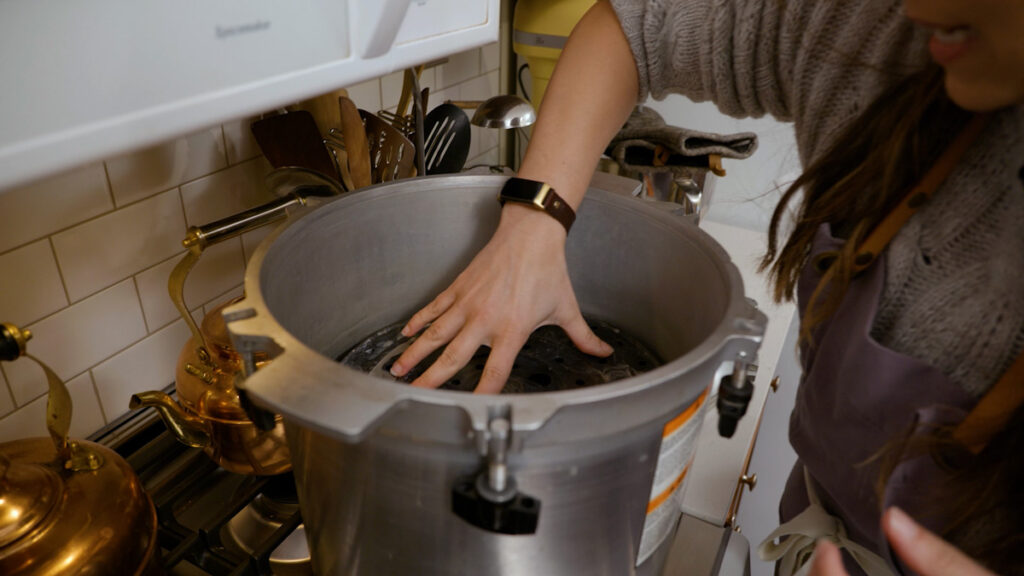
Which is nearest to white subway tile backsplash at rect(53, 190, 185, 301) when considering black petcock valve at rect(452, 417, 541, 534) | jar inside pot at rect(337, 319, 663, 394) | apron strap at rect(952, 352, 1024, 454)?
jar inside pot at rect(337, 319, 663, 394)

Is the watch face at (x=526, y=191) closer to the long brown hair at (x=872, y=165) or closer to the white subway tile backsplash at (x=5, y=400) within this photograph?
the long brown hair at (x=872, y=165)

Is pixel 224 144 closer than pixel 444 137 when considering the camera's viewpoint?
Yes

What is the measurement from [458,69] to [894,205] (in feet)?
2.37

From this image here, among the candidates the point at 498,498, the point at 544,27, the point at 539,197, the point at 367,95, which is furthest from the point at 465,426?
the point at 544,27

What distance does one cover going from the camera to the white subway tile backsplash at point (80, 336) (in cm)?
54

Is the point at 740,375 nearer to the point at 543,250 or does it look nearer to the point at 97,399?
the point at 543,250

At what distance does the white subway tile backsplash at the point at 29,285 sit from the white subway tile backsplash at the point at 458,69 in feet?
1.89

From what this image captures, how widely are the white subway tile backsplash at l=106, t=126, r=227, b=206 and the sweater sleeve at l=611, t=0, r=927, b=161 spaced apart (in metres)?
0.38

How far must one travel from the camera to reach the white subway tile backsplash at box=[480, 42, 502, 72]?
1069 mm

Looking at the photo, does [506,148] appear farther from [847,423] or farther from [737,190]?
[847,423]

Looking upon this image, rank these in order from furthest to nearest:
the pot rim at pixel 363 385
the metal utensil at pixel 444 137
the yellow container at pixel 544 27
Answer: the yellow container at pixel 544 27 < the metal utensil at pixel 444 137 < the pot rim at pixel 363 385

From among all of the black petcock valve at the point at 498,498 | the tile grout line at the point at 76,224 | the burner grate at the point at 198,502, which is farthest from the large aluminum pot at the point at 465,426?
the tile grout line at the point at 76,224

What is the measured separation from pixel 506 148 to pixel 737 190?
57cm

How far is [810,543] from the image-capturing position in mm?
538
